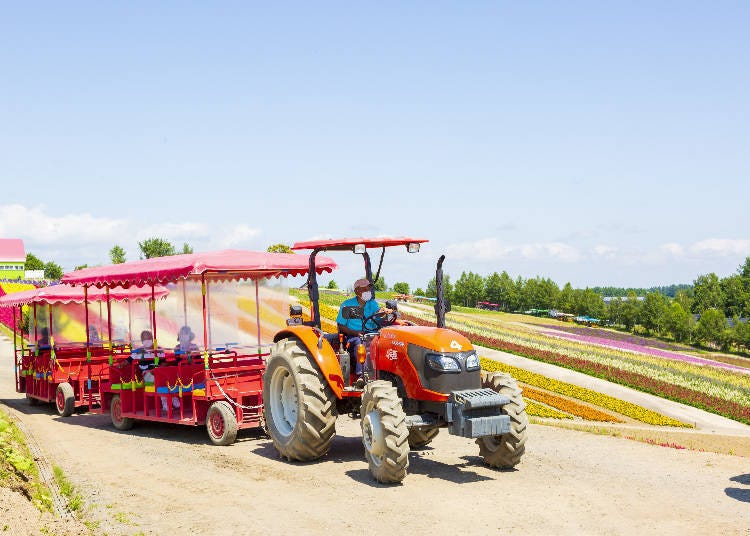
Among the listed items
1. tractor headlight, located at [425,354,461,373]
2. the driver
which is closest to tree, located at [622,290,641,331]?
the driver

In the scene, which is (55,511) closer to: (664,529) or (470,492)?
(470,492)

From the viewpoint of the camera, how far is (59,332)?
1844 centimetres

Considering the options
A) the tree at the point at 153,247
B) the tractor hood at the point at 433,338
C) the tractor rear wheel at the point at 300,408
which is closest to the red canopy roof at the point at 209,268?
the tractor rear wheel at the point at 300,408

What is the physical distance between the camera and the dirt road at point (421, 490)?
773 cm

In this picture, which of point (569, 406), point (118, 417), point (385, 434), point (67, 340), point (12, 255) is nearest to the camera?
point (385, 434)

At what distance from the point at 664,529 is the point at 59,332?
49.9 ft

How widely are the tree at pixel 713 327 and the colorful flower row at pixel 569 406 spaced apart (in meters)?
52.8

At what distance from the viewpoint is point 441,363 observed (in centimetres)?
926

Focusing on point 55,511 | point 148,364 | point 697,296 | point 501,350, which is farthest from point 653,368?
→ point 697,296

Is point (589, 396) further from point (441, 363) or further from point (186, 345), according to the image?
point (441, 363)

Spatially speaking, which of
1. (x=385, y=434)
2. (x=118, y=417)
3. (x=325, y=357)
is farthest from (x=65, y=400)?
(x=385, y=434)

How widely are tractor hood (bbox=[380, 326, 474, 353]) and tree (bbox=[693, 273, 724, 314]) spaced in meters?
89.6

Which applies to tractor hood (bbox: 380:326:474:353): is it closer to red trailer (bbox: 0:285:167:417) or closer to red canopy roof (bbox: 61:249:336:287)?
red canopy roof (bbox: 61:249:336:287)

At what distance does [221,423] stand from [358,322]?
3362mm
